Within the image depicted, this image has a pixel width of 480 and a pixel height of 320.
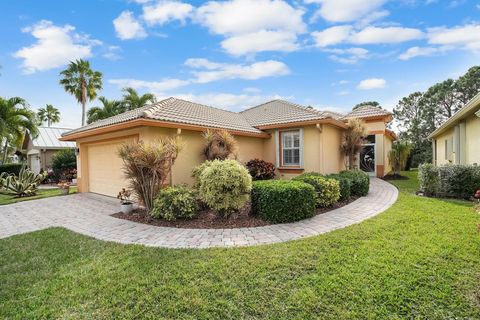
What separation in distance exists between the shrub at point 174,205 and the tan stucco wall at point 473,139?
12.2 metres

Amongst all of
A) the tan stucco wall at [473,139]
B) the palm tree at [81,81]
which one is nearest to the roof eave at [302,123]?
the tan stucco wall at [473,139]

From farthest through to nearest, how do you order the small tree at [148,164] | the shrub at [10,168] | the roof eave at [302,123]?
the shrub at [10,168] → the roof eave at [302,123] → the small tree at [148,164]

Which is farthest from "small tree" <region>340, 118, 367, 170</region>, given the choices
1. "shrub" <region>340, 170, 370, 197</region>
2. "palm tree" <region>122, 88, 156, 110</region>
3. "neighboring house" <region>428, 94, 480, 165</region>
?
"palm tree" <region>122, 88, 156, 110</region>

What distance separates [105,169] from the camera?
11289 mm

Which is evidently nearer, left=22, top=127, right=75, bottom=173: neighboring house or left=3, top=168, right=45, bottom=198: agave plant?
left=3, top=168, right=45, bottom=198: agave plant

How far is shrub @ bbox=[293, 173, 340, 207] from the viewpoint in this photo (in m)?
7.77

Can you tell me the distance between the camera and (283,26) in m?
9.86

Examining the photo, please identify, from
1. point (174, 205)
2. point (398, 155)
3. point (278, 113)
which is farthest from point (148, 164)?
point (398, 155)

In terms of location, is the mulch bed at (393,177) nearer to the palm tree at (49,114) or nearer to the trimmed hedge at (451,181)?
the trimmed hedge at (451,181)

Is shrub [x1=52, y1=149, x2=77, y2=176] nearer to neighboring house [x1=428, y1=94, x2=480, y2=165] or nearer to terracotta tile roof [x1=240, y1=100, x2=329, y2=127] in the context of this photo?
terracotta tile roof [x1=240, y1=100, x2=329, y2=127]

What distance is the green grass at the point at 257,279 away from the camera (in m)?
2.88

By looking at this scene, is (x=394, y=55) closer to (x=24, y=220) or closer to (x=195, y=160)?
(x=195, y=160)

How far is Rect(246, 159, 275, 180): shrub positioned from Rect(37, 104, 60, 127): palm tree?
45.8m

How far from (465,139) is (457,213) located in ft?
Result: 24.5
